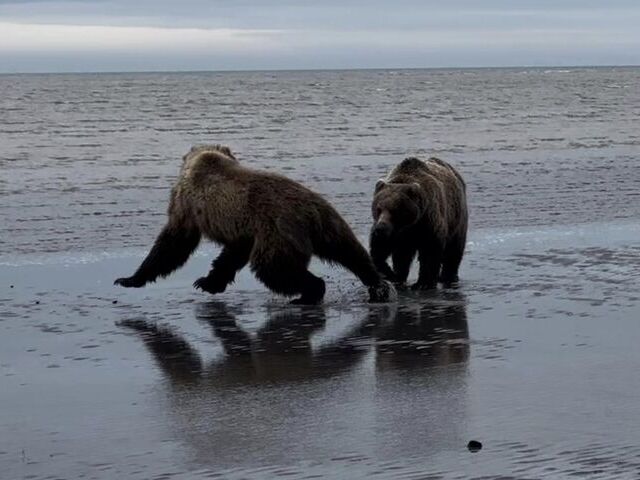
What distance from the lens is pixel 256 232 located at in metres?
10.9

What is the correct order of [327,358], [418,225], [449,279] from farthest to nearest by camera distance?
1. [449,279]
2. [418,225]
3. [327,358]

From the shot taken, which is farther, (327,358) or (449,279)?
(449,279)

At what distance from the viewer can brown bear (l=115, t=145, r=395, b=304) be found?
1076 cm

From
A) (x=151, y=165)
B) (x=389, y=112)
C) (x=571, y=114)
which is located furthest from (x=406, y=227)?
(x=389, y=112)

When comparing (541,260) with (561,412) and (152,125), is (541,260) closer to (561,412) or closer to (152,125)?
(561,412)

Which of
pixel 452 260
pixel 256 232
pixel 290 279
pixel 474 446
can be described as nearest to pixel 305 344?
pixel 290 279

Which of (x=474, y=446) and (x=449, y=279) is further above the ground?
(x=474, y=446)

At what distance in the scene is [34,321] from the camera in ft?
32.9

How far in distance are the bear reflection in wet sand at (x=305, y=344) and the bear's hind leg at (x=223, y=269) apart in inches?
15.9

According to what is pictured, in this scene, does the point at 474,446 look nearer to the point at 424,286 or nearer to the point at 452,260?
the point at 424,286

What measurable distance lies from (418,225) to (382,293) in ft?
3.37

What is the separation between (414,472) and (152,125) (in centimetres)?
3862

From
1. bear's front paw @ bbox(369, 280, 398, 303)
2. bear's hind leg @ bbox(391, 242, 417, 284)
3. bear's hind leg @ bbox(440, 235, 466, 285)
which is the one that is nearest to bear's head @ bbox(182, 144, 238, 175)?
bear's hind leg @ bbox(391, 242, 417, 284)

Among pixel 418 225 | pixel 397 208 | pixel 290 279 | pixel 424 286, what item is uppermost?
pixel 397 208
